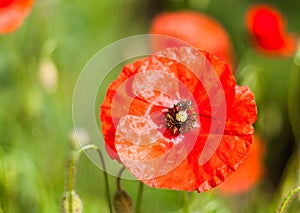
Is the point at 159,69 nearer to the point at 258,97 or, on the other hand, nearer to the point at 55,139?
the point at 258,97

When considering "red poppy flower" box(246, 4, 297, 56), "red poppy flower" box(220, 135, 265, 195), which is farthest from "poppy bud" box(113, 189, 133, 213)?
"red poppy flower" box(246, 4, 297, 56)

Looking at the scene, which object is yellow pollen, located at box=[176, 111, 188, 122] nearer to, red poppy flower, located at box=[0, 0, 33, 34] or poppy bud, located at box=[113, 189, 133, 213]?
poppy bud, located at box=[113, 189, 133, 213]

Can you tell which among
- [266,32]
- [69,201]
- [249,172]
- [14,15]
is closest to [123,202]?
[69,201]

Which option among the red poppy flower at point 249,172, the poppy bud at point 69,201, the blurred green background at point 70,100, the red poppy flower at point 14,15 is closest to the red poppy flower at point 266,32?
the blurred green background at point 70,100

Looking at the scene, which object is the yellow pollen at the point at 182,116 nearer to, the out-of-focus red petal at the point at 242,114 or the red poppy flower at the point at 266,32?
the out-of-focus red petal at the point at 242,114

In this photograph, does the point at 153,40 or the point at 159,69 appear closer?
the point at 159,69

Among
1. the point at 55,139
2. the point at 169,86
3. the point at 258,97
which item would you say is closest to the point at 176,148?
the point at 169,86
